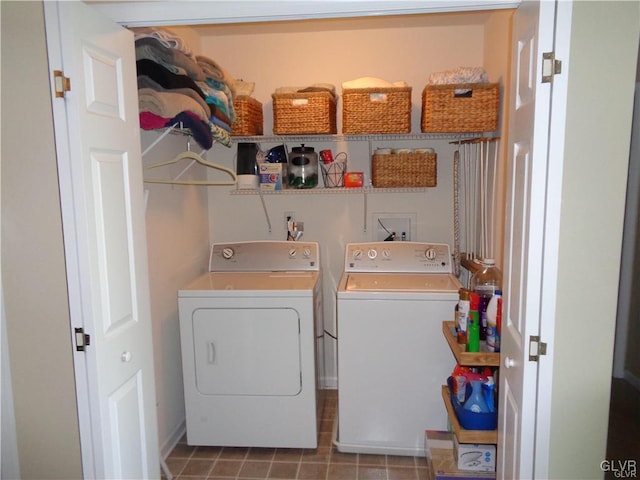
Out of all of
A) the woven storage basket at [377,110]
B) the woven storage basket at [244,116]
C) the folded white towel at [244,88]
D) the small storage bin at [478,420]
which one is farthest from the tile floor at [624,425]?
the folded white towel at [244,88]

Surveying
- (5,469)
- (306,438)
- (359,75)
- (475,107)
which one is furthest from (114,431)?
(359,75)

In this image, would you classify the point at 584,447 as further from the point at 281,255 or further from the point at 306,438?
the point at 281,255

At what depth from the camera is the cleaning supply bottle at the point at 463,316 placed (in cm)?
187


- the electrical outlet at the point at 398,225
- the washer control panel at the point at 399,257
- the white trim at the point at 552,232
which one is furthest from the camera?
the electrical outlet at the point at 398,225

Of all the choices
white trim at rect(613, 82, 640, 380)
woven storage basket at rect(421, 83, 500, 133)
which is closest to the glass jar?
woven storage basket at rect(421, 83, 500, 133)

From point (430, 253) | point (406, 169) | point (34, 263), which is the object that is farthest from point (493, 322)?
point (34, 263)

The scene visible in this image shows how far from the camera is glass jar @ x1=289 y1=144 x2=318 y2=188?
2.81 meters

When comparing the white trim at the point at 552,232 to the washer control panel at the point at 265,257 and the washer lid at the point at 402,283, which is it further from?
the washer control panel at the point at 265,257

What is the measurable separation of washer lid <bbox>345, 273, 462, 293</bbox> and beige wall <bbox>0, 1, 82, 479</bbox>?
1.35 m

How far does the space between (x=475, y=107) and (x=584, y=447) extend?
1714 millimetres

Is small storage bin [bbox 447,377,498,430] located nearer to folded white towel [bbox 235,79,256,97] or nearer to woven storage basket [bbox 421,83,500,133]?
woven storage basket [bbox 421,83,500,133]

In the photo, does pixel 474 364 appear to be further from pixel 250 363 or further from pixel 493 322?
pixel 250 363

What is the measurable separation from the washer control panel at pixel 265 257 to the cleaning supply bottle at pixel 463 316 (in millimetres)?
1051

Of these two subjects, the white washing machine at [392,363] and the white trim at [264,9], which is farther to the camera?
the white washing machine at [392,363]
